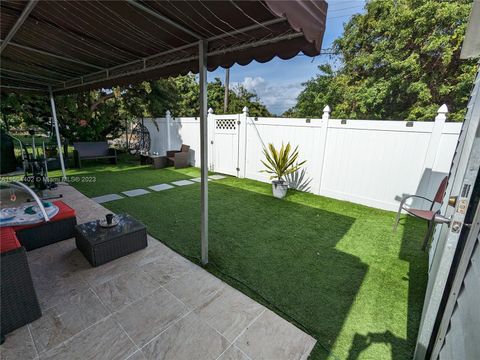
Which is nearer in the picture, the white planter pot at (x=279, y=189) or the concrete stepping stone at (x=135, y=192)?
the white planter pot at (x=279, y=189)

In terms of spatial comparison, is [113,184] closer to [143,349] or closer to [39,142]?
[39,142]

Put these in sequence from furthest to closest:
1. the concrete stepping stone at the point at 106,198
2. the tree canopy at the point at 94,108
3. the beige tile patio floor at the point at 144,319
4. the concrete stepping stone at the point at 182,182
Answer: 1. the tree canopy at the point at 94,108
2. the concrete stepping stone at the point at 182,182
3. the concrete stepping stone at the point at 106,198
4. the beige tile patio floor at the point at 144,319

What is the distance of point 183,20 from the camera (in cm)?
177

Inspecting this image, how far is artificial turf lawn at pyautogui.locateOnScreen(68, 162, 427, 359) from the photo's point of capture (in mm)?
1854

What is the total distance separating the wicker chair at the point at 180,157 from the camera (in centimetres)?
785

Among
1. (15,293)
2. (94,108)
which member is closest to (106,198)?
(15,293)

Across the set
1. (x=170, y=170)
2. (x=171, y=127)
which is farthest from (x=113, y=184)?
(x=171, y=127)

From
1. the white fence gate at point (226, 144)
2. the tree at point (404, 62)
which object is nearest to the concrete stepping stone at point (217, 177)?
the white fence gate at point (226, 144)

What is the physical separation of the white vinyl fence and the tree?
6.04m

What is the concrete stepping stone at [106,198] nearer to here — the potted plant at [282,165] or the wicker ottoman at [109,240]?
the wicker ottoman at [109,240]

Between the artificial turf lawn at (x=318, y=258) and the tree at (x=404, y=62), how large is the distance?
23.6ft

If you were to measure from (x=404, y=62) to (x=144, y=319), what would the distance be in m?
11.1

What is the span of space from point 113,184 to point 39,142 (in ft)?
7.12

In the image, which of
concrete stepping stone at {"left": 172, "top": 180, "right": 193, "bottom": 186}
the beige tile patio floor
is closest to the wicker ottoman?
the beige tile patio floor
